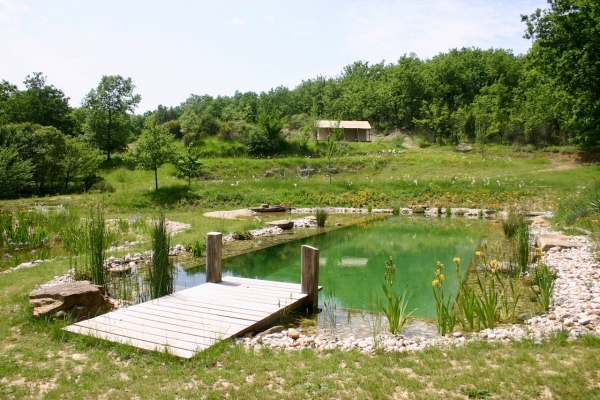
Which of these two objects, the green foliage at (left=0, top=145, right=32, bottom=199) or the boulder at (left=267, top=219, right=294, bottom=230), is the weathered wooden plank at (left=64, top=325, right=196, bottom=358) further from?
the green foliage at (left=0, top=145, right=32, bottom=199)

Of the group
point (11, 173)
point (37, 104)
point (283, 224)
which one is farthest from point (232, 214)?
point (37, 104)

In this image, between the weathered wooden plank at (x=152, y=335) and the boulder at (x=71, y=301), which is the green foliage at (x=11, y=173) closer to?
the boulder at (x=71, y=301)

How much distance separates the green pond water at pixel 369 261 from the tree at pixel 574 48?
226 inches

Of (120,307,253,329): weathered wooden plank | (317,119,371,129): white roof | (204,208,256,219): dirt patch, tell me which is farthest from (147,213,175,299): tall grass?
(317,119,371,129): white roof

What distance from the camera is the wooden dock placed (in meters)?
4.99

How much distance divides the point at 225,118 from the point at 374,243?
43.5m

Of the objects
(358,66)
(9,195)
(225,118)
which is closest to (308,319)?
(9,195)

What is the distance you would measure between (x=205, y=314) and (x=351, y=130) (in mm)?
44303

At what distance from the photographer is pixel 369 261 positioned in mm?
11297

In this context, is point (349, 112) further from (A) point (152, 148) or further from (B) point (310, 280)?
(B) point (310, 280)

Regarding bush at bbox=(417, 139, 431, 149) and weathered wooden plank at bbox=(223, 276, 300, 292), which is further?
bush at bbox=(417, 139, 431, 149)

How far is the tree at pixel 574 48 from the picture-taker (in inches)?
611

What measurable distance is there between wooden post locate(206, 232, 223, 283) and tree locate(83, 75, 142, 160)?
3024 centimetres

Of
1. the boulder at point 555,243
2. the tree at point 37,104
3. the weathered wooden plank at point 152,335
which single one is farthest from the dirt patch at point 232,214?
the tree at point 37,104
